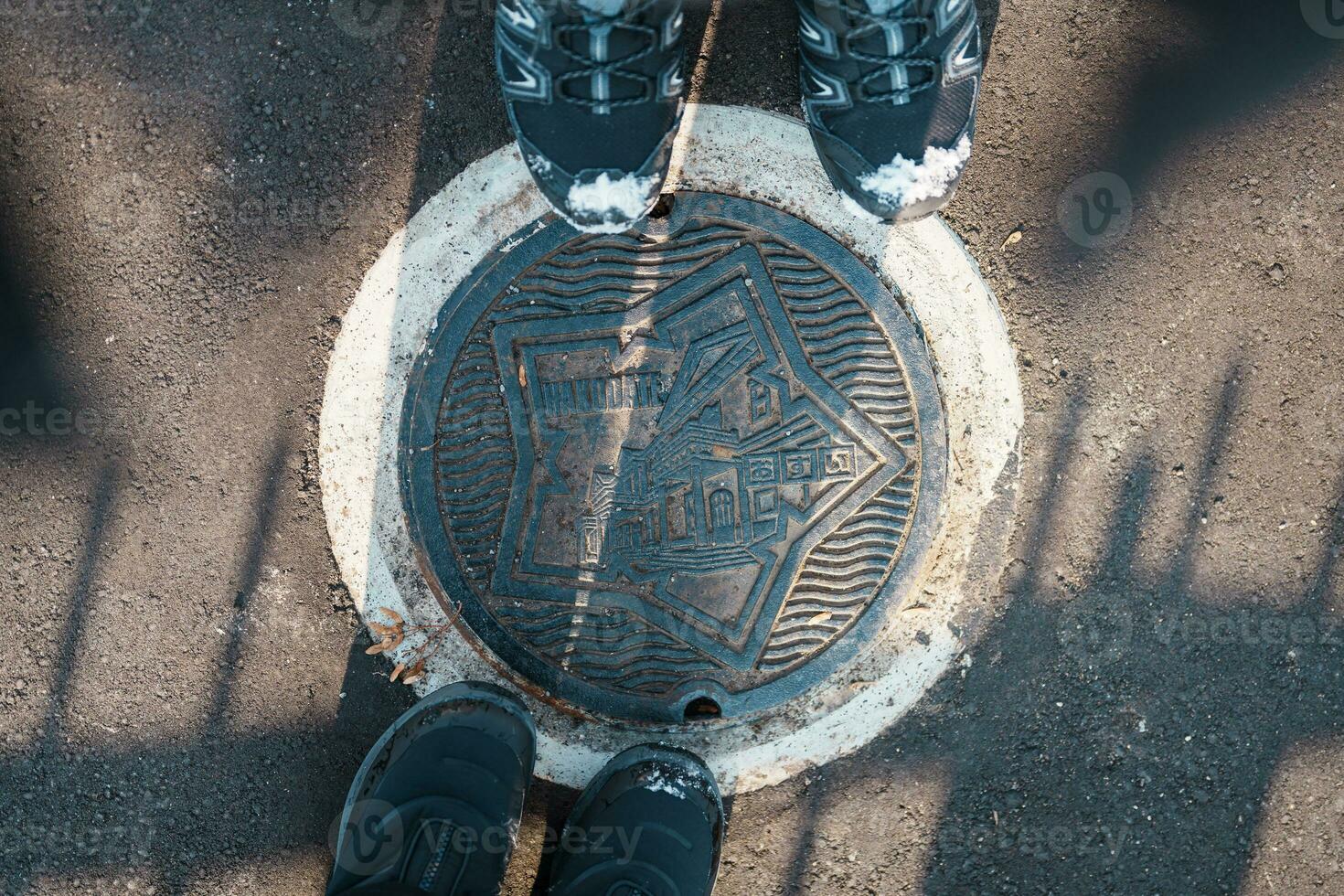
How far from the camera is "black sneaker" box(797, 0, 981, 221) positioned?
6.56ft

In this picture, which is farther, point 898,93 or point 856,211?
point 856,211

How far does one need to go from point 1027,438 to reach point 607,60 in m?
1.62

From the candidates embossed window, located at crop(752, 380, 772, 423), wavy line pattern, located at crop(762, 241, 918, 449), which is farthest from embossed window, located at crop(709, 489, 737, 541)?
wavy line pattern, located at crop(762, 241, 918, 449)

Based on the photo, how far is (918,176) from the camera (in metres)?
2.03

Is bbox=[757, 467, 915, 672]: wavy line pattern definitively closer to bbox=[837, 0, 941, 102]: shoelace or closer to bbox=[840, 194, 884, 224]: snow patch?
bbox=[840, 194, 884, 224]: snow patch

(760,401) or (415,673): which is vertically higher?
(760,401)

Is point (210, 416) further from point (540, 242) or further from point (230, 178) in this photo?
point (540, 242)

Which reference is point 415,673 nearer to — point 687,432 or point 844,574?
point 687,432

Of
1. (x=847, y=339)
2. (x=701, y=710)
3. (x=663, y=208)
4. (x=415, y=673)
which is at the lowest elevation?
(x=701, y=710)

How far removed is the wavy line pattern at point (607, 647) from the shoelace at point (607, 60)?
1.45m

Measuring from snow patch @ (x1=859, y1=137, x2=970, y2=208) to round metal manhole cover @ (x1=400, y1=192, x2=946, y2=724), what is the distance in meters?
0.25

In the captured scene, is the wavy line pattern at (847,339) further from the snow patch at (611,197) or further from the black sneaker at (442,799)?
the black sneaker at (442,799)

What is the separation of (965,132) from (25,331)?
2875 mm

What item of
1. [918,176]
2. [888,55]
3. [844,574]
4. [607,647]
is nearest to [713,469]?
[844,574]
